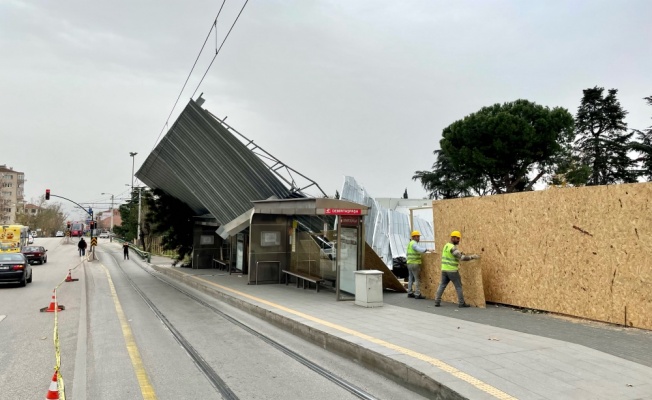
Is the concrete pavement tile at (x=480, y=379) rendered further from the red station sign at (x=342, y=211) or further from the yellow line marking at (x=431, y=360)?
the red station sign at (x=342, y=211)

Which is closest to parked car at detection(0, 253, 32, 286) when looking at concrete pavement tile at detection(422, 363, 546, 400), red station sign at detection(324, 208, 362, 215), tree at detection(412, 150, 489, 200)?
red station sign at detection(324, 208, 362, 215)

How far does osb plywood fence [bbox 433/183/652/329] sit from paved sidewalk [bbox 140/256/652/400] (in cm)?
51

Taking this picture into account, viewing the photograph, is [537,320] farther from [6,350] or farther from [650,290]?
[6,350]

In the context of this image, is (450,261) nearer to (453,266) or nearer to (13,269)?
(453,266)

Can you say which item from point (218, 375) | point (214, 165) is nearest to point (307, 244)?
point (214, 165)

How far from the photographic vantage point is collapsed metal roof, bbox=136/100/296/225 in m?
17.0

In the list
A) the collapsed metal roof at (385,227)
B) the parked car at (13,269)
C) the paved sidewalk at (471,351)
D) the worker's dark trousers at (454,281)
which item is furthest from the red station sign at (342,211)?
the collapsed metal roof at (385,227)

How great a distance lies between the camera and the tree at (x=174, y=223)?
93.8 ft

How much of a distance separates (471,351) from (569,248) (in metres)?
4.11

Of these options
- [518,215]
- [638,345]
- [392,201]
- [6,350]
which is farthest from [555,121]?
[6,350]

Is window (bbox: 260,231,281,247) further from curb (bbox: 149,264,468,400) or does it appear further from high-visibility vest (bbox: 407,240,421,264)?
high-visibility vest (bbox: 407,240,421,264)

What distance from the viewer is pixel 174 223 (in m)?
28.7

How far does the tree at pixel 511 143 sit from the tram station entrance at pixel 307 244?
101 feet

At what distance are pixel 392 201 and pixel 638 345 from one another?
43.8 metres
